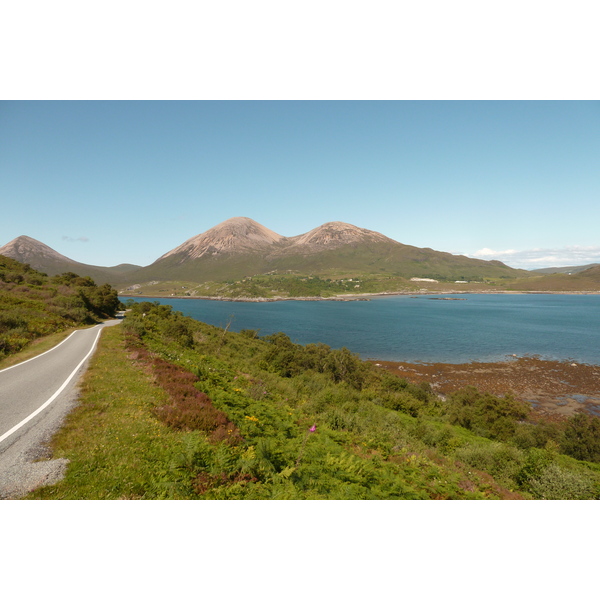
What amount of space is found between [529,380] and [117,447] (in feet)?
182

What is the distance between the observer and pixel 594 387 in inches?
1586

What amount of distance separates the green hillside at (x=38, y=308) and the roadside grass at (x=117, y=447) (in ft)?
39.5

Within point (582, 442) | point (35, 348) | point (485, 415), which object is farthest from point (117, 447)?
point (582, 442)

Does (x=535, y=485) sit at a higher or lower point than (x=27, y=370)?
lower

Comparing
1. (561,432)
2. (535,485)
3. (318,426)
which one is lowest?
(561,432)

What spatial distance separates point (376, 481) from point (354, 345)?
61033mm

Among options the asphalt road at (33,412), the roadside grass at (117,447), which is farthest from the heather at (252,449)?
the asphalt road at (33,412)

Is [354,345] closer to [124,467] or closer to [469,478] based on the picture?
[469,478]

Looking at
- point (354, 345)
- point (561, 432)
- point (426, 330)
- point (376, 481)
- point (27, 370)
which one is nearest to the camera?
point (376, 481)

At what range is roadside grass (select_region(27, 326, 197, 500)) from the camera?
5320 millimetres

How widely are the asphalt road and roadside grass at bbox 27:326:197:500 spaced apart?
1.09ft

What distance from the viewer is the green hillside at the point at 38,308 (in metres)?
20.0

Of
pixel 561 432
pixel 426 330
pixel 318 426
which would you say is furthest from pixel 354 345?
pixel 318 426

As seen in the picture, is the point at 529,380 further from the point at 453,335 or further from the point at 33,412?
the point at 33,412
